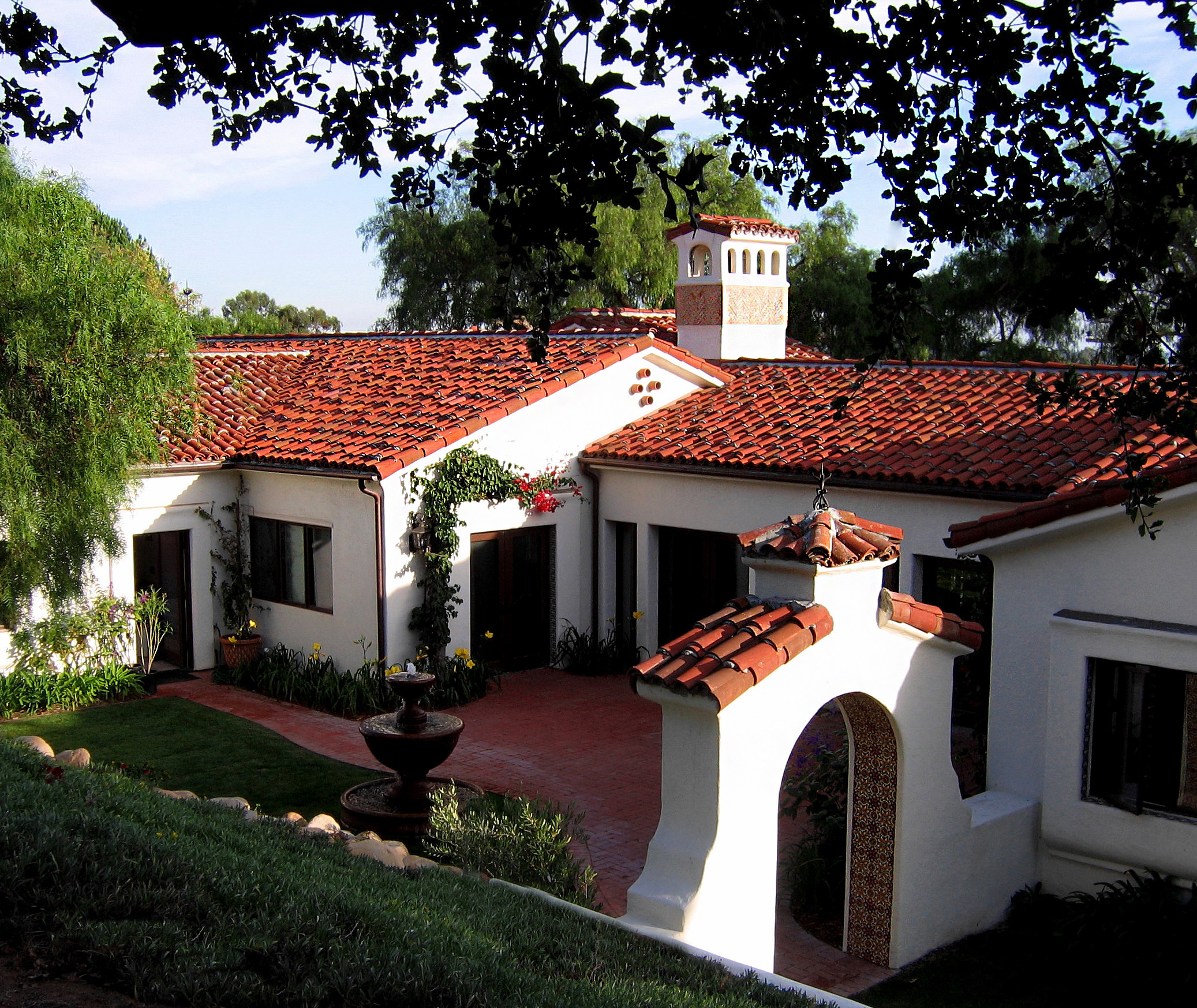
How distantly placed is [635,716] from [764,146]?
967 centimetres

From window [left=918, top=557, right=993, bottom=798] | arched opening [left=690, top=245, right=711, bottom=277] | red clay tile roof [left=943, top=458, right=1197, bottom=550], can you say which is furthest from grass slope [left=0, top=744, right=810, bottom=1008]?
arched opening [left=690, top=245, right=711, bottom=277]

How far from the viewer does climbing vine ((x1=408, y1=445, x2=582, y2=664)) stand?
14.9 metres

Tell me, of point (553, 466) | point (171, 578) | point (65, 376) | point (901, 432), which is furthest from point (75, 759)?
point (901, 432)

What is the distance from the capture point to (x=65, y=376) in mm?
12648

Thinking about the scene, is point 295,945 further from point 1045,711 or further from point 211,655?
point 211,655

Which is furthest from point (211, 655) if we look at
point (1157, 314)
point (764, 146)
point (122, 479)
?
point (1157, 314)

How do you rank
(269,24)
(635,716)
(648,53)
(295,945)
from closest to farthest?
(295,945) → (648,53) → (269,24) → (635,716)

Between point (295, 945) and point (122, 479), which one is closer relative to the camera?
point (295, 945)

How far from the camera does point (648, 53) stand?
A: 5.31 m

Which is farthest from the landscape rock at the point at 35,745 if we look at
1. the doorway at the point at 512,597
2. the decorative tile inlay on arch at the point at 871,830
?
the decorative tile inlay on arch at the point at 871,830

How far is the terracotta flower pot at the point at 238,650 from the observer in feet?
52.6

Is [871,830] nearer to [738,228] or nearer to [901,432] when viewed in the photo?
[901,432]

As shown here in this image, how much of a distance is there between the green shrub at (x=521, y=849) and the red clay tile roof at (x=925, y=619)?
276 centimetres

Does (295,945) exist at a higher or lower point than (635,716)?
higher
